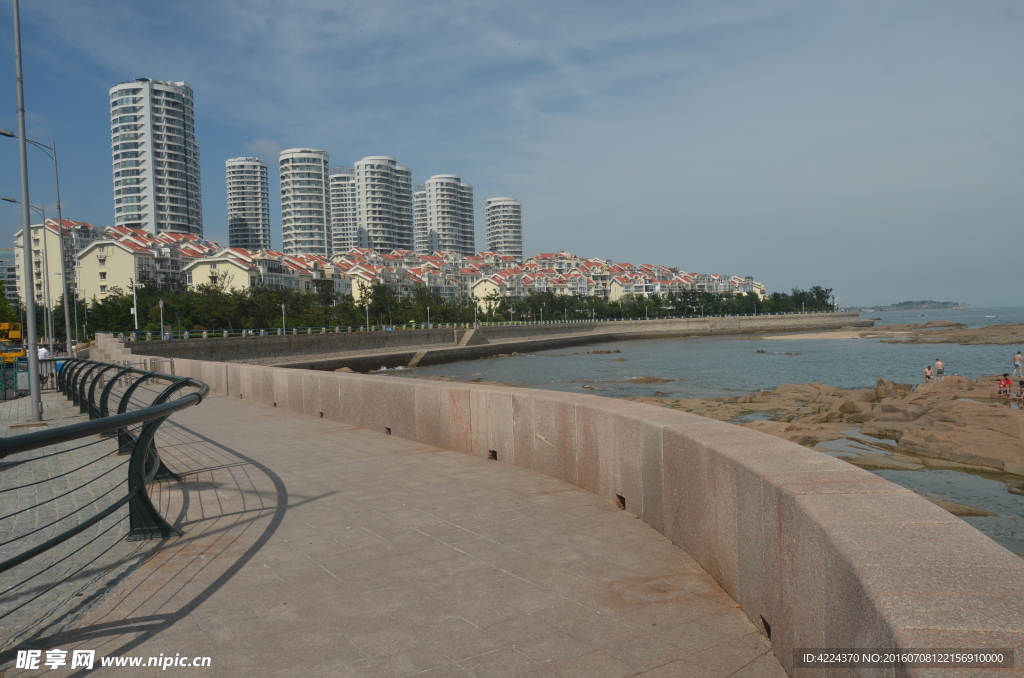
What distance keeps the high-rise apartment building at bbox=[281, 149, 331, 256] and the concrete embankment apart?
104008 mm

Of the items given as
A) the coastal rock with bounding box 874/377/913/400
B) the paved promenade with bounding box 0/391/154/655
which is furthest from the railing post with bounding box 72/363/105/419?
the coastal rock with bounding box 874/377/913/400

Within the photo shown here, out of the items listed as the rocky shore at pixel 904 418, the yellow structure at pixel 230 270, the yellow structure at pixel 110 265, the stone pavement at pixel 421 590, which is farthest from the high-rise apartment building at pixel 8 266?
the stone pavement at pixel 421 590

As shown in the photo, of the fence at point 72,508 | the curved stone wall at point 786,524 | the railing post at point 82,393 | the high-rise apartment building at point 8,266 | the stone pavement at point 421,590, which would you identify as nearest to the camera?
the curved stone wall at point 786,524

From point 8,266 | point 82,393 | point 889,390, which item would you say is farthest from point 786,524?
point 8,266

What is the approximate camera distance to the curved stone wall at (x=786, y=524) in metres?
1.97

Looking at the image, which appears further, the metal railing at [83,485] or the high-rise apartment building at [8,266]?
the high-rise apartment building at [8,266]

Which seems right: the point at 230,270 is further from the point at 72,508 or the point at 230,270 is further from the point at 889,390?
the point at 72,508

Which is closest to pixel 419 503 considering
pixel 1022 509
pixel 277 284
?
pixel 1022 509

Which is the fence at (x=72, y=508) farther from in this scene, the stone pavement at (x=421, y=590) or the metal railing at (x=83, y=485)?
the stone pavement at (x=421, y=590)

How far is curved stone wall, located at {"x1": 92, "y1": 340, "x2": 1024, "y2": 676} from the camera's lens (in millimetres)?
1972

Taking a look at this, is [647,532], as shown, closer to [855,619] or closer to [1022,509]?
[855,619]

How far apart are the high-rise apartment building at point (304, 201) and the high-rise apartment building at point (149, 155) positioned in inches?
1425

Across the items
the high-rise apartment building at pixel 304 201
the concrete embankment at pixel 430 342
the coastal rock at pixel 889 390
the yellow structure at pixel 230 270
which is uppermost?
the high-rise apartment building at pixel 304 201

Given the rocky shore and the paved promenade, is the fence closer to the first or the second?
the paved promenade
